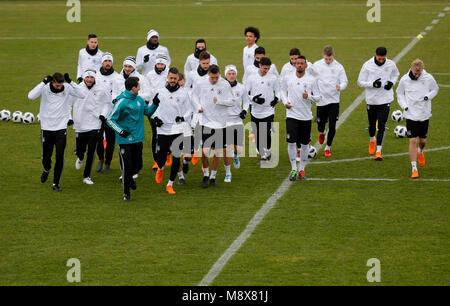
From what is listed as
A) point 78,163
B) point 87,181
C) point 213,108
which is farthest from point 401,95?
point 78,163

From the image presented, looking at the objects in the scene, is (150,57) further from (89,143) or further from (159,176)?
(159,176)

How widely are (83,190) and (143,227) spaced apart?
2657 mm

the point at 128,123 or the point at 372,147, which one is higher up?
the point at 128,123

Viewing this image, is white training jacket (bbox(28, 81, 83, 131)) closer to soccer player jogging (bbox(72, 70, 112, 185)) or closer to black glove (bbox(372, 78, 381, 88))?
soccer player jogging (bbox(72, 70, 112, 185))

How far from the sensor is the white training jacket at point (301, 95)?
15.3 metres

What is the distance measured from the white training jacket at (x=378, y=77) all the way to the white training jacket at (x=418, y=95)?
1.40 meters

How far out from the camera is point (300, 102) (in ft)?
50.1

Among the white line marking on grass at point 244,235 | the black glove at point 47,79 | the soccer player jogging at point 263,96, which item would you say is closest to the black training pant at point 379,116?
the soccer player jogging at point 263,96

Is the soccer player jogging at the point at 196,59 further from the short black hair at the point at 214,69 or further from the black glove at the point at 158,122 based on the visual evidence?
the black glove at the point at 158,122

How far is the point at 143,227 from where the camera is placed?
13.0 meters

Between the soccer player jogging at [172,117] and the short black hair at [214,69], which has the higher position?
the short black hair at [214,69]

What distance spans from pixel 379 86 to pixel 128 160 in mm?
5859

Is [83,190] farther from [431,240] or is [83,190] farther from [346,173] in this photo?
[431,240]
